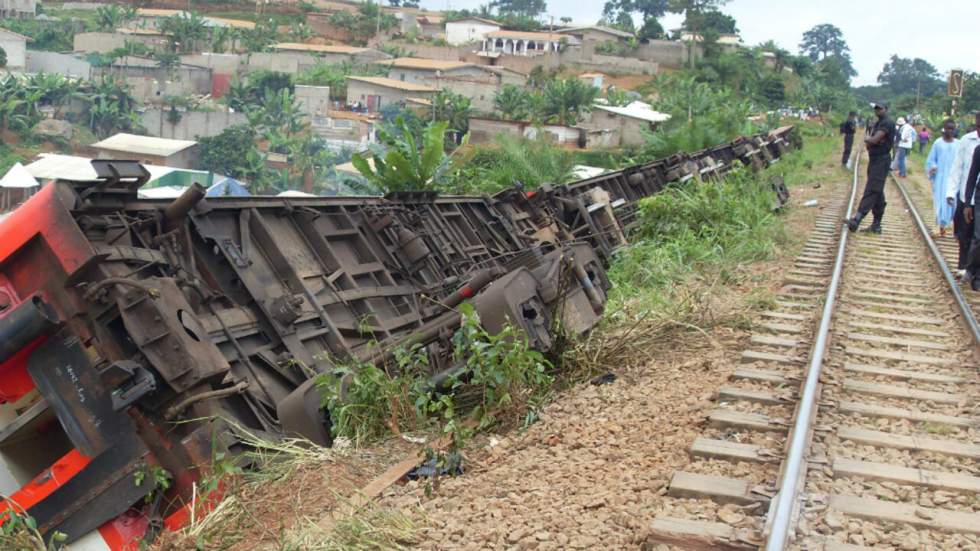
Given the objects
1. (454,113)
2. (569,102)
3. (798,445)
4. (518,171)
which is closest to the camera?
(798,445)

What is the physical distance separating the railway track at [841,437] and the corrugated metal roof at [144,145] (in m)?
40.7

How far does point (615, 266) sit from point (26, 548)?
774 cm

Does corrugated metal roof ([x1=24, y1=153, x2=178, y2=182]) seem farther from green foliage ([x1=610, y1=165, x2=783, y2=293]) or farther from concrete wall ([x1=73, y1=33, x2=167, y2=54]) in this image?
concrete wall ([x1=73, y1=33, x2=167, y2=54])

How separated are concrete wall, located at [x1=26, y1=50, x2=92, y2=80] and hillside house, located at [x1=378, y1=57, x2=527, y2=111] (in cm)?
2344

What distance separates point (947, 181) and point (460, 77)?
2502 inches

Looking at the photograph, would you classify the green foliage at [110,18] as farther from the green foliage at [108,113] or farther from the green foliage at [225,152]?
the green foliage at [225,152]

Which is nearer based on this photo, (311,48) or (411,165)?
(411,165)

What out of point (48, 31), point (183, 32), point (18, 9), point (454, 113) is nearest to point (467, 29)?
point (183, 32)

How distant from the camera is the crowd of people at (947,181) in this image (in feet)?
32.1

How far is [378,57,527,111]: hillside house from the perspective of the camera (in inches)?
2638

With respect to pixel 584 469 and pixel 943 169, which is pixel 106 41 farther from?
pixel 584 469

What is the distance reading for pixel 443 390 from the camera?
6242mm

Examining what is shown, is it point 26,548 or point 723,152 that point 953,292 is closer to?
point 26,548

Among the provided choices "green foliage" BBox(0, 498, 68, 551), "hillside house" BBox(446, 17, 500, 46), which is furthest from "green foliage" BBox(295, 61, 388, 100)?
"green foliage" BBox(0, 498, 68, 551)
